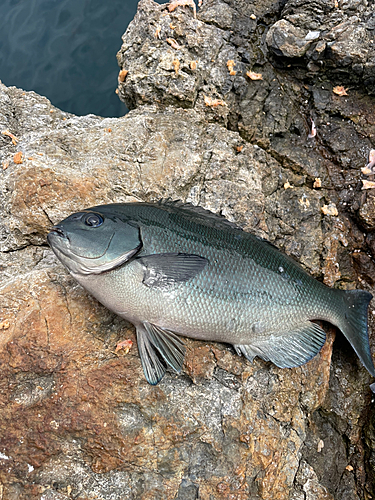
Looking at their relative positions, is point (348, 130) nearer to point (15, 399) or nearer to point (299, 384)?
point (299, 384)

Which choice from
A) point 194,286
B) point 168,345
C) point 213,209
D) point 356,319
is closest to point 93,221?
point 194,286

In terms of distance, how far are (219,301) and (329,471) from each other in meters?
2.16

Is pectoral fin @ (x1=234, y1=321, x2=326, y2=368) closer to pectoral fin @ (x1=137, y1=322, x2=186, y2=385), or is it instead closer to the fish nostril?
pectoral fin @ (x1=137, y1=322, x2=186, y2=385)

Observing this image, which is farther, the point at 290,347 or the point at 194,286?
the point at 290,347

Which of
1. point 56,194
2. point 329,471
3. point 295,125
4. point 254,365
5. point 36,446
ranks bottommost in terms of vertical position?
point 329,471

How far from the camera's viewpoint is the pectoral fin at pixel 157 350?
299cm

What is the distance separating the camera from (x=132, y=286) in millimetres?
3002

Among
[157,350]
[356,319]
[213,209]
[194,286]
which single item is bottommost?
[157,350]

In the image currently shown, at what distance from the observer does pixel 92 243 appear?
297 centimetres

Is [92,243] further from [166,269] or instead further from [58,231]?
[166,269]

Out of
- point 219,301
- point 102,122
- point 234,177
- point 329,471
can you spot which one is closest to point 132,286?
point 219,301

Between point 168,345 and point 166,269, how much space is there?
60 centimetres

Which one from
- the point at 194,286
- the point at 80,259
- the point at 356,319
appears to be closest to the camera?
the point at 80,259

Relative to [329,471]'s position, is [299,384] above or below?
above
